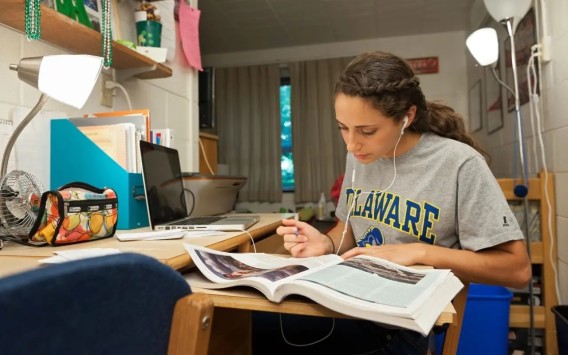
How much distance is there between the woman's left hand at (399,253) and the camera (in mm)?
810

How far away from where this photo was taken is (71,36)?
1.27 meters

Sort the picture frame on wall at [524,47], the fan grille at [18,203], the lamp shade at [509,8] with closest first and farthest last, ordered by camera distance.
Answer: the fan grille at [18,203] → the lamp shade at [509,8] → the picture frame on wall at [524,47]

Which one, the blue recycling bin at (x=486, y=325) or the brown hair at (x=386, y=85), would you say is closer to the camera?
the brown hair at (x=386, y=85)

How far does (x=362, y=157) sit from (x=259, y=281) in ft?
1.95

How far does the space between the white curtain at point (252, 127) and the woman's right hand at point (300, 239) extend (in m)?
3.17

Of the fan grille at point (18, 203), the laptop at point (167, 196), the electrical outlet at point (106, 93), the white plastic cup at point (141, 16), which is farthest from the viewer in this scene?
the white plastic cup at point (141, 16)

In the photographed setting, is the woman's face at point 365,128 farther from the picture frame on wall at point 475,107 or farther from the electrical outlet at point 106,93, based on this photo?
the picture frame on wall at point 475,107

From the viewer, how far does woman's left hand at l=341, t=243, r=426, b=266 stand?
0.81 metres

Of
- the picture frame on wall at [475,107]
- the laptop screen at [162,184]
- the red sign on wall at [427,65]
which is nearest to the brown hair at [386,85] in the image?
the laptop screen at [162,184]

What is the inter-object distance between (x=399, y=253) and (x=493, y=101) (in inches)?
99.4

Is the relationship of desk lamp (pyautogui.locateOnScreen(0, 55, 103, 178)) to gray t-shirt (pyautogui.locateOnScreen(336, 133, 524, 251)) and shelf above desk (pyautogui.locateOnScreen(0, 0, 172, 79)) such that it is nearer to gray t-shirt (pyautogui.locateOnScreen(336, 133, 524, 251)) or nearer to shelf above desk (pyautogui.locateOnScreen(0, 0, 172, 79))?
shelf above desk (pyautogui.locateOnScreen(0, 0, 172, 79))

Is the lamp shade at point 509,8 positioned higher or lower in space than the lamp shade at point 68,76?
higher

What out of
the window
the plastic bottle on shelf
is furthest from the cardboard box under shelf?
the window

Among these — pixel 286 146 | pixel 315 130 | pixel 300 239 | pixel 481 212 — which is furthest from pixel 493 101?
pixel 300 239
